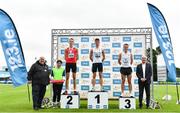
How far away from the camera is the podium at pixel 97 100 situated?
17.3 meters

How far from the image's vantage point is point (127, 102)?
57.1 ft

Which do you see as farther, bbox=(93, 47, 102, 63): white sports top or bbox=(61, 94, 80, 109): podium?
bbox=(93, 47, 102, 63): white sports top

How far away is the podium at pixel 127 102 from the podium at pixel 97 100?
53cm

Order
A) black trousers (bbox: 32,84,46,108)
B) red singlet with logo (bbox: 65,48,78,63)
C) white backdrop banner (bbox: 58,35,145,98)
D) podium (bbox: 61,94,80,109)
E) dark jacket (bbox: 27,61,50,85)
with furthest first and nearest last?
white backdrop banner (bbox: 58,35,145,98), red singlet with logo (bbox: 65,48,78,63), podium (bbox: 61,94,80,109), dark jacket (bbox: 27,61,50,85), black trousers (bbox: 32,84,46,108)

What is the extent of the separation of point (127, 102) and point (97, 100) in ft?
3.42

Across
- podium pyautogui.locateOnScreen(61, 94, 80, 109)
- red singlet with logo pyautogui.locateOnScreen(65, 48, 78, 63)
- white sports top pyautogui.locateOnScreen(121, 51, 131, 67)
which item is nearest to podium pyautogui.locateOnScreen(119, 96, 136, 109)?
white sports top pyautogui.locateOnScreen(121, 51, 131, 67)

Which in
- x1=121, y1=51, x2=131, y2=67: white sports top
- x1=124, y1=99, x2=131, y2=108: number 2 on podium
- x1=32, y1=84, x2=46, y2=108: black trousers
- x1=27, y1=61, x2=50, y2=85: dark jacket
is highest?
x1=121, y1=51, x2=131, y2=67: white sports top

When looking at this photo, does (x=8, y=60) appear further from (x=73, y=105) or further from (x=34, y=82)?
(x=73, y=105)

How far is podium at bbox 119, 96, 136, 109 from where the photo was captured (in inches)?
682

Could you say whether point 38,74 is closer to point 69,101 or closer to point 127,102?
point 69,101

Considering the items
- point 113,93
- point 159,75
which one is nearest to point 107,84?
point 113,93

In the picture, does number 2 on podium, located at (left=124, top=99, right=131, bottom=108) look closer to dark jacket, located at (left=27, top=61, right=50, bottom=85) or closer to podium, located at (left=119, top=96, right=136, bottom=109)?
podium, located at (left=119, top=96, right=136, bottom=109)

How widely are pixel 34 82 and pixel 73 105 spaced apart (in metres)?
1.63

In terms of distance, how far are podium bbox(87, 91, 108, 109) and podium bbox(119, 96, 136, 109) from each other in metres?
0.53
